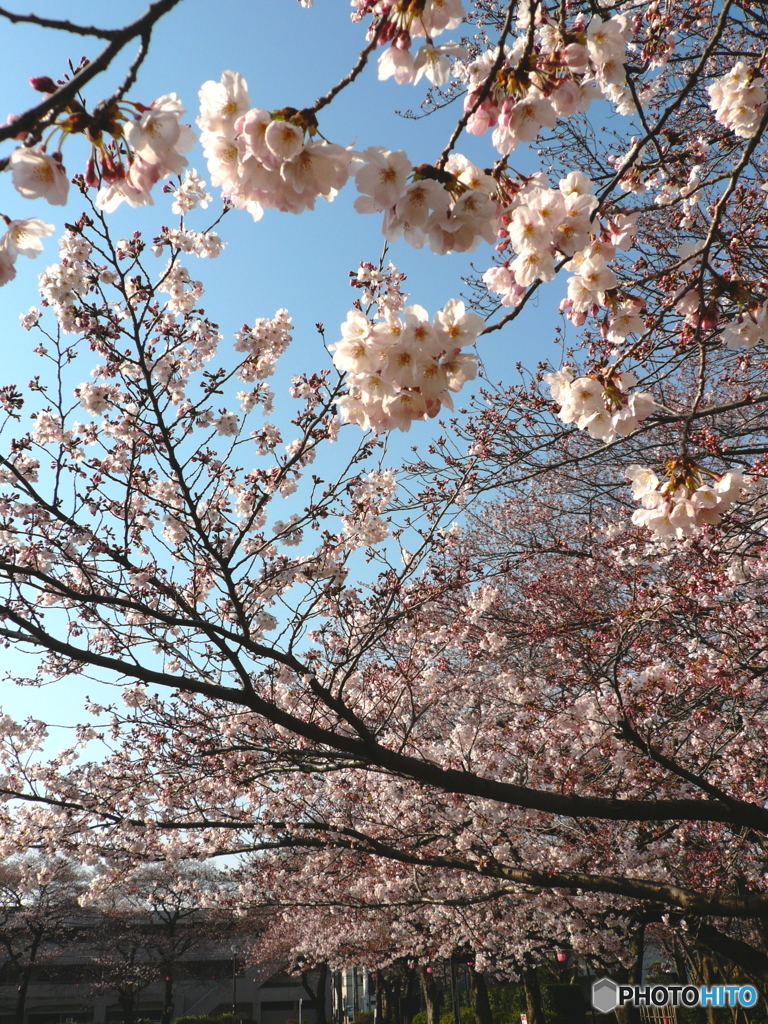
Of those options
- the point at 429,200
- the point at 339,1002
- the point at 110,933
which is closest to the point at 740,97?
the point at 429,200

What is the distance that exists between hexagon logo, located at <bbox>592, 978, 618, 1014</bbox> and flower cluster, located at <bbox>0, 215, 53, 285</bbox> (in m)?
15.3

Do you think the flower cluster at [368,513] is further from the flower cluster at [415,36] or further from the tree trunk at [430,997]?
the tree trunk at [430,997]

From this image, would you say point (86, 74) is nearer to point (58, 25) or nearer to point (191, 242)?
point (58, 25)

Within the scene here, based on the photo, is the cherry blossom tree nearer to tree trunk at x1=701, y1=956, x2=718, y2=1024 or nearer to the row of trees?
tree trunk at x1=701, y1=956, x2=718, y2=1024

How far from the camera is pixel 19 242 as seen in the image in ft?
5.20

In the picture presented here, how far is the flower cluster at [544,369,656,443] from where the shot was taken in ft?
7.27

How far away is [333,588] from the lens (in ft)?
16.9

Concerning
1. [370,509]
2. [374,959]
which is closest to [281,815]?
[370,509]

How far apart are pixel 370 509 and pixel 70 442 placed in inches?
91.2

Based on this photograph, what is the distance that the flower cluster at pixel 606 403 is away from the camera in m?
2.22

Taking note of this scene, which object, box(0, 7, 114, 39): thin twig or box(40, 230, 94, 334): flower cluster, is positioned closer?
box(0, 7, 114, 39): thin twig

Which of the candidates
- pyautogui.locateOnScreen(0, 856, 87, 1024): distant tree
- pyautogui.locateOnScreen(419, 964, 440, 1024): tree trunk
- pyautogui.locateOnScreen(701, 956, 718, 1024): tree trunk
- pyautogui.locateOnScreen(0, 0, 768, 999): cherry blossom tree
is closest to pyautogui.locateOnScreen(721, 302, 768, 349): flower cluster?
pyautogui.locateOnScreen(0, 0, 768, 999): cherry blossom tree

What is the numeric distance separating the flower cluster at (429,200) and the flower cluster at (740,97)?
180 centimetres

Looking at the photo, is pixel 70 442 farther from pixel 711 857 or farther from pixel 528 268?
pixel 711 857
